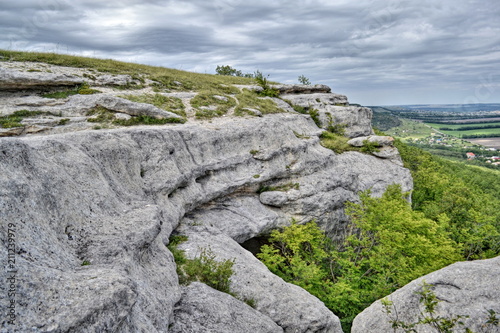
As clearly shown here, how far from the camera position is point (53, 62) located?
29.5m

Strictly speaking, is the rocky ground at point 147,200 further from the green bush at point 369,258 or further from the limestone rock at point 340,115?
the limestone rock at point 340,115

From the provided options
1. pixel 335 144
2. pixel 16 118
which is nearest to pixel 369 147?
pixel 335 144

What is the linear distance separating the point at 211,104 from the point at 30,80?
15038 millimetres

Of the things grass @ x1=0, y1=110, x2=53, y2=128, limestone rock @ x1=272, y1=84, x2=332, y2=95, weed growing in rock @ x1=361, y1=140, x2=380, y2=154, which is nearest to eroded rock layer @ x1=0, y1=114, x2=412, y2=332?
grass @ x1=0, y1=110, x2=53, y2=128

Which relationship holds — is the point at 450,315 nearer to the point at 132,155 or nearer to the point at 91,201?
the point at 91,201

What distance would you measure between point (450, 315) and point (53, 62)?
36216 millimetres

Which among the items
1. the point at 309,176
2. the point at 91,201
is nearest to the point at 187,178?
the point at 91,201

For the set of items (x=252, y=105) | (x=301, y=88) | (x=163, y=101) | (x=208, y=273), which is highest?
(x=301, y=88)

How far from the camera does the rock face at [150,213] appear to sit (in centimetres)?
621

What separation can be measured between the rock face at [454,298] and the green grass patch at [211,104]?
1975 centimetres

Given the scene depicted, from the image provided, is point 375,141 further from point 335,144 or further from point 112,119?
point 112,119

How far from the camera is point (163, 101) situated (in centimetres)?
2789

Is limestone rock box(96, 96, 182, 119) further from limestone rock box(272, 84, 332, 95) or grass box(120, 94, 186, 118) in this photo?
limestone rock box(272, 84, 332, 95)

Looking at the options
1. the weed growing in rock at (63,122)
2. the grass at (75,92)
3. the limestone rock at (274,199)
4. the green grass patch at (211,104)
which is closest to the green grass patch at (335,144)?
the green grass patch at (211,104)
